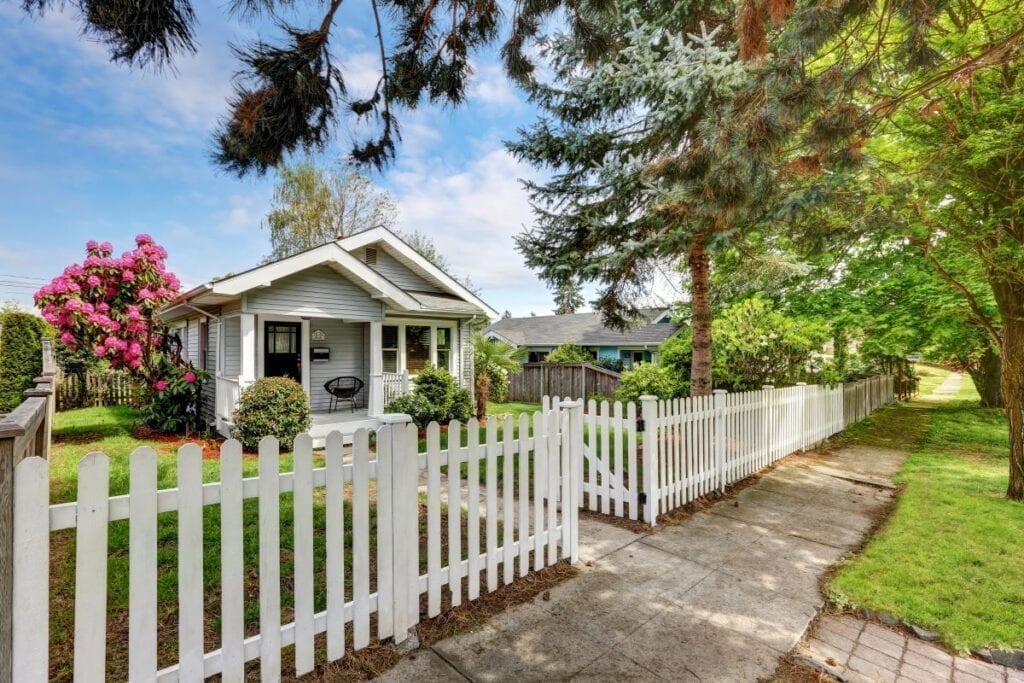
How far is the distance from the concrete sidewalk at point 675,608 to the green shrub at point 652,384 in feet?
15.5

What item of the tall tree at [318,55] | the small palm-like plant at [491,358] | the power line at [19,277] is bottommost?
the small palm-like plant at [491,358]

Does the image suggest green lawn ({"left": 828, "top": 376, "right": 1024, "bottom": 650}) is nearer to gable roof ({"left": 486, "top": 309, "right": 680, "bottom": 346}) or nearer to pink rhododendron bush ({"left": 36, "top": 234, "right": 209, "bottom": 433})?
pink rhododendron bush ({"left": 36, "top": 234, "right": 209, "bottom": 433})

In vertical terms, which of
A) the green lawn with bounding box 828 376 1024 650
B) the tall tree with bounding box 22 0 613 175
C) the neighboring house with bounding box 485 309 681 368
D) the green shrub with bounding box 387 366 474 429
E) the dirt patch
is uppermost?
the tall tree with bounding box 22 0 613 175

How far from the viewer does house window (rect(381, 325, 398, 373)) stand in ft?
40.2

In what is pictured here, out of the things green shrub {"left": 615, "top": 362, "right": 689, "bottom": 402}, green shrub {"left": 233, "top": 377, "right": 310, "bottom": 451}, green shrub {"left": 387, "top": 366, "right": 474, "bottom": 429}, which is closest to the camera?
green shrub {"left": 233, "top": 377, "right": 310, "bottom": 451}

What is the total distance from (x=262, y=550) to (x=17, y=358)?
14.1 m

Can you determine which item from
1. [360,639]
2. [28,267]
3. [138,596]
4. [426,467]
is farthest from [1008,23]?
[28,267]

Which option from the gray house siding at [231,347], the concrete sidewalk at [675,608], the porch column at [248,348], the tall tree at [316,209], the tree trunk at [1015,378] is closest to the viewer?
the concrete sidewalk at [675,608]

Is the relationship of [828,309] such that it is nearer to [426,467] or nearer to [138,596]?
[426,467]

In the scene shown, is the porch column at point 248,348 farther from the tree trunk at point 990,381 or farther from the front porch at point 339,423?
the tree trunk at point 990,381

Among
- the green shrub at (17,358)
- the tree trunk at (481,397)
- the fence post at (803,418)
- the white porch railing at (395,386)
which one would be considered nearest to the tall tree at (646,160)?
the fence post at (803,418)

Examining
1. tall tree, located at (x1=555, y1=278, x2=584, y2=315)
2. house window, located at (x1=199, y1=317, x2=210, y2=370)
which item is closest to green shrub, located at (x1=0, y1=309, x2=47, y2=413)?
house window, located at (x1=199, y1=317, x2=210, y2=370)

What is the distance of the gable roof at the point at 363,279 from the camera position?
853cm

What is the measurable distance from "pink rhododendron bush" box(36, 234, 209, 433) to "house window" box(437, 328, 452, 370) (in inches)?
214
